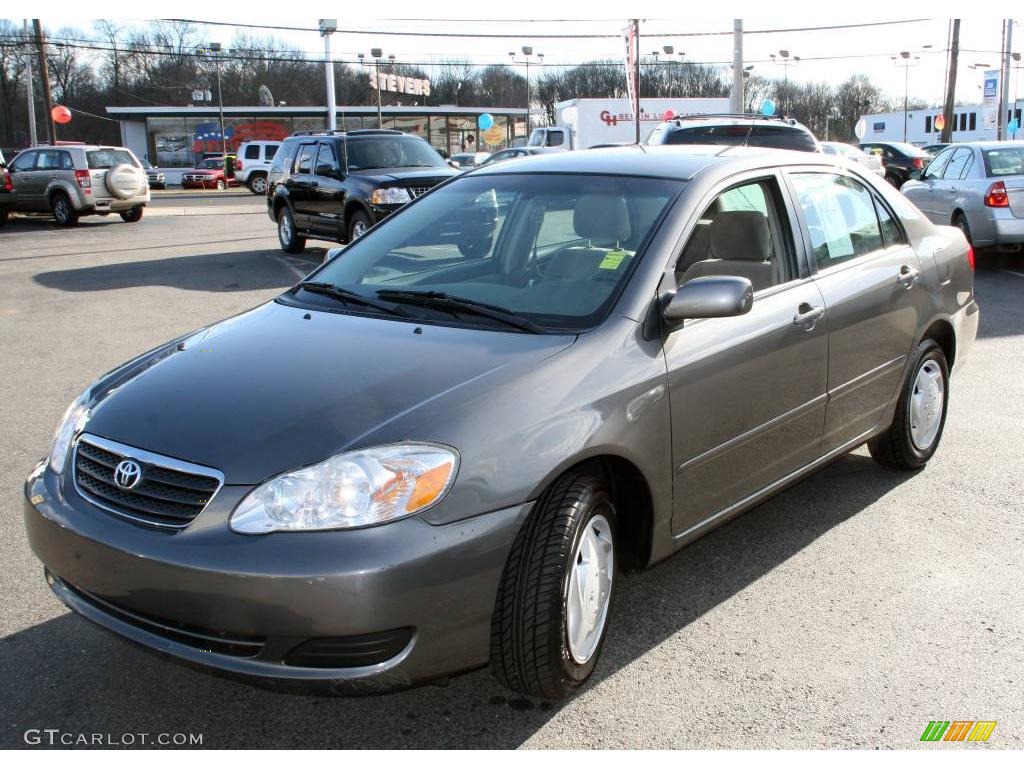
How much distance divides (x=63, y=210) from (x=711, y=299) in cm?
2243

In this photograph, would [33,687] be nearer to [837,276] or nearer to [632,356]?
[632,356]

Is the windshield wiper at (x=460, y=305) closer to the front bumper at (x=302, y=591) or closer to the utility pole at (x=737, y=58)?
the front bumper at (x=302, y=591)

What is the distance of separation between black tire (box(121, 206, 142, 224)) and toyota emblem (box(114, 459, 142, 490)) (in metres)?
22.2

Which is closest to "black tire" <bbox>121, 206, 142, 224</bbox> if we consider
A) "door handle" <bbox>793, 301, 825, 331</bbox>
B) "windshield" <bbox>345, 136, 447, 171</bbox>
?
"windshield" <bbox>345, 136, 447, 171</bbox>

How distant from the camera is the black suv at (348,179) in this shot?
13562mm

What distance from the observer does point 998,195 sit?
12203 mm

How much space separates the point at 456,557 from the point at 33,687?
1.55 metres

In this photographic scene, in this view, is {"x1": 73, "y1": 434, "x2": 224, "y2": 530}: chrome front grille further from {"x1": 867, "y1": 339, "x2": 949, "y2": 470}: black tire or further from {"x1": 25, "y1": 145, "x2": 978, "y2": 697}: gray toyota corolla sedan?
{"x1": 867, "y1": 339, "x2": 949, "y2": 470}: black tire

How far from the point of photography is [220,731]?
294 cm

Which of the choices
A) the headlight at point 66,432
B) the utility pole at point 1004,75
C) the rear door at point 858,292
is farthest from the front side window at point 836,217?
the utility pole at point 1004,75

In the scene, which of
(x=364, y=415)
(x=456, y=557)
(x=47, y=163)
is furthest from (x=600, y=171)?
(x=47, y=163)

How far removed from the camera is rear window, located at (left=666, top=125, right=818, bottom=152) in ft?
42.5

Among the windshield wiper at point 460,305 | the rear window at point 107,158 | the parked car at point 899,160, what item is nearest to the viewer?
the windshield wiper at point 460,305

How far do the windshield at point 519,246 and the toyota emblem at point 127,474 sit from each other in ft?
3.85
